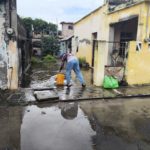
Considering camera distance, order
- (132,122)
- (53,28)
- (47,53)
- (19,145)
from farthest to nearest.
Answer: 1. (53,28)
2. (47,53)
3. (132,122)
4. (19,145)

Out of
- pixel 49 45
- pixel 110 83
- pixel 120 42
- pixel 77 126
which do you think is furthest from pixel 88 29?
pixel 77 126

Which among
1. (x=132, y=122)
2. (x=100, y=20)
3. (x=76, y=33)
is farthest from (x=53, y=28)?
(x=132, y=122)

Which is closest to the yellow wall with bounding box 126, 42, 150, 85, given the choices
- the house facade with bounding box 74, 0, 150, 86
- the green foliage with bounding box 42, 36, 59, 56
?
the house facade with bounding box 74, 0, 150, 86

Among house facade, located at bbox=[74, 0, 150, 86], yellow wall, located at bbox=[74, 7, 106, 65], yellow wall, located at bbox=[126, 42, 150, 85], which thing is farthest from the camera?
yellow wall, located at bbox=[74, 7, 106, 65]

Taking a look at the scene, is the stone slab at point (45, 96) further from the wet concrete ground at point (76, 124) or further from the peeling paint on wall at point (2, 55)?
the peeling paint on wall at point (2, 55)

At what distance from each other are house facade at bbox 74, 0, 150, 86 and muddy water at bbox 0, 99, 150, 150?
8.01 ft

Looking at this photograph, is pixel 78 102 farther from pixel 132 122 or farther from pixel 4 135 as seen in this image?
pixel 4 135

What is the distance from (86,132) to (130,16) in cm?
848

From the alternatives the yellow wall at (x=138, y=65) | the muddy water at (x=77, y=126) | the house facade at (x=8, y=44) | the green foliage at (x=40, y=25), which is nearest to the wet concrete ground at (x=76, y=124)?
the muddy water at (x=77, y=126)

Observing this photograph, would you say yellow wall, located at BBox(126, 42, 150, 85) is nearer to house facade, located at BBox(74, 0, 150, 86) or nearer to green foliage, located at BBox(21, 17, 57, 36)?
house facade, located at BBox(74, 0, 150, 86)

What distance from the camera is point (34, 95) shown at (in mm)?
7930

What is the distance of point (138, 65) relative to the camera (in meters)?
9.88

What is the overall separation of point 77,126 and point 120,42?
5.37 m

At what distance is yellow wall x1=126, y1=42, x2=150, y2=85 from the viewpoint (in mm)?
9711
